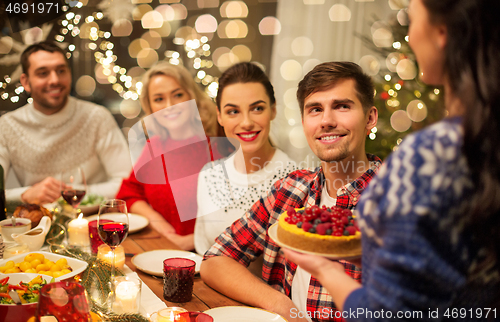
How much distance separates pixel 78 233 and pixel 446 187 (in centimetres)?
138

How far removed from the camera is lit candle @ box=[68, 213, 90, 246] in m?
1.48

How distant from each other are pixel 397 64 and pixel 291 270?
5.16 feet

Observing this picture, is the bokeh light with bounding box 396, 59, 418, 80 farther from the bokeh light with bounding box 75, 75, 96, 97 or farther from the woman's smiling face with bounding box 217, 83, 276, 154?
the bokeh light with bounding box 75, 75, 96, 97

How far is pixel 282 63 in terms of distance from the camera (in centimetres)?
267

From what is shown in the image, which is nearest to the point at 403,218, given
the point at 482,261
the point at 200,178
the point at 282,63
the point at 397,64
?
the point at 482,261

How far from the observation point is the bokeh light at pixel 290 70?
2.61 m

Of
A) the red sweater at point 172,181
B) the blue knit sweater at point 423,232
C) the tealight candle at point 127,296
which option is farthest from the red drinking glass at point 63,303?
the red sweater at point 172,181

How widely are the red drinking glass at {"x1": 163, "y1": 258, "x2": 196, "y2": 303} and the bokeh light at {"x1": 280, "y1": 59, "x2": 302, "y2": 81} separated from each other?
1795 millimetres

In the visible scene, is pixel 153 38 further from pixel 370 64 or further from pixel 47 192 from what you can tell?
pixel 370 64

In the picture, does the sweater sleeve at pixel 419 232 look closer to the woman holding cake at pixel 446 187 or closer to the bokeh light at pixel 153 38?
the woman holding cake at pixel 446 187

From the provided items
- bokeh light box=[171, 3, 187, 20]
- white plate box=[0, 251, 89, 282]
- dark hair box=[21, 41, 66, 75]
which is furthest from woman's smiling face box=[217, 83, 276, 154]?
dark hair box=[21, 41, 66, 75]

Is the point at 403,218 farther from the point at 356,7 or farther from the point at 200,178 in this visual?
the point at 356,7

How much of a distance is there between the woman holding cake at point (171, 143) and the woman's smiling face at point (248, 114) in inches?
19.2

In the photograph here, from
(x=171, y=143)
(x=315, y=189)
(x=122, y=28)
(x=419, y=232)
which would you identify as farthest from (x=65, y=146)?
(x=419, y=232)
